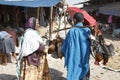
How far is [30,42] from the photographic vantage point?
6.29 meters

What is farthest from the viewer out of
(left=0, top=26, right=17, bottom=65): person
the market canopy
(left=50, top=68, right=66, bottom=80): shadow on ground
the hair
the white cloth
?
the market canopy

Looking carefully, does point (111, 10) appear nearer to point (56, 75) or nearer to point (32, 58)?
point (56, 75)

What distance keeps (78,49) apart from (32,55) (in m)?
0.98

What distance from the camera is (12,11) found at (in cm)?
1711

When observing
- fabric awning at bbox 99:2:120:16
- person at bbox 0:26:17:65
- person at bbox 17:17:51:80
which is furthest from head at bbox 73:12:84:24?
fabric awning at bbox 99:2:120:16

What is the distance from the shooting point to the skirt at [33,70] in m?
6.64

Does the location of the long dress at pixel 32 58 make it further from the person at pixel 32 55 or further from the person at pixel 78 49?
the person at pixel 78 49

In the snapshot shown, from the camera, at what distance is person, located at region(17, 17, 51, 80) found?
20.7 ft

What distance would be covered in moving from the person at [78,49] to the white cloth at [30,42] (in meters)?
0.74

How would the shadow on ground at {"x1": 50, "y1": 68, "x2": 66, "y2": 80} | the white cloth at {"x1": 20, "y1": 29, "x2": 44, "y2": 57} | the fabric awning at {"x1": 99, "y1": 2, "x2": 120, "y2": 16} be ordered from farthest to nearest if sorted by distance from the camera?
the fabric awning at {"x1": 99, "y1": 2, "x2": 120, "y2": 16}, the shadow on ground at {"x1": 50, "y1": 68, "x2": 66, "y2": 80}, the white cloth at {"x1": 20, "y1": 29, "x2": 44, "y2": 57}

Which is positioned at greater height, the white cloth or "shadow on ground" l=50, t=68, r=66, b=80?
the white cloth

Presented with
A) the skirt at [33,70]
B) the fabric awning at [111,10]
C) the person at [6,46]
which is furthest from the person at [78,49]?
the fabric awning at [111,10]

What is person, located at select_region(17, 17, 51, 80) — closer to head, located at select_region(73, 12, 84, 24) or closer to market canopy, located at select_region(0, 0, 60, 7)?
head, located at select_region(73, 12, 84, 24)

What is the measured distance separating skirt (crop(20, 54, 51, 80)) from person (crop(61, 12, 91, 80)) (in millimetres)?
519
